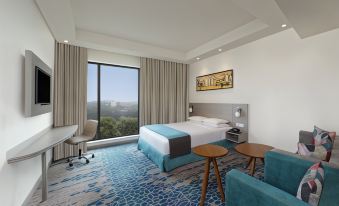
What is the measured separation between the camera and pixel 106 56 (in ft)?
14.6

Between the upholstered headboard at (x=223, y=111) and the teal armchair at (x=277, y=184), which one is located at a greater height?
the upholstered headboard at (x=223, y=111)

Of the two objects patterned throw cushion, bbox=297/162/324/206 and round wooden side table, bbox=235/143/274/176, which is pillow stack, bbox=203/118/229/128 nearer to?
round wooden side table, bbox=235/143/274/176

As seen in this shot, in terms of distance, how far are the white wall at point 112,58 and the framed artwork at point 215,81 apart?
2.20 m

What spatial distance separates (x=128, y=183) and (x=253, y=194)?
2.00m

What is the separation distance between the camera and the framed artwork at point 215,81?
4254 mm

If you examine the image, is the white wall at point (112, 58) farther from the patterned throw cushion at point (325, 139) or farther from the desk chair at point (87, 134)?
the patterned throw cushion at point (325, 139)

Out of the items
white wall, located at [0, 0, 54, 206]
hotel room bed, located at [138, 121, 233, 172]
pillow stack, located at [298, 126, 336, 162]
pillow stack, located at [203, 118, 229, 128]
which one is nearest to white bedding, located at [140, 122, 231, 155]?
hotel room bed, located at [138, 121, 233, 172]

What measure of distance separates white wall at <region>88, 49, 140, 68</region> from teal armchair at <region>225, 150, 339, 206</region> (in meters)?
Result: 4.28

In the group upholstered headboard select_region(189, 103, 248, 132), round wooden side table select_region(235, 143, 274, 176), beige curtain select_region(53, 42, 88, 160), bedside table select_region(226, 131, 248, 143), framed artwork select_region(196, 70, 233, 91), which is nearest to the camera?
round wooden side table select_region(235, 143, 274, 176)

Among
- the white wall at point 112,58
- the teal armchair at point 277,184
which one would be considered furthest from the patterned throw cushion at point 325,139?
the white wall at point 112,58

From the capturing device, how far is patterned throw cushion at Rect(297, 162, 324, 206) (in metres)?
1.07

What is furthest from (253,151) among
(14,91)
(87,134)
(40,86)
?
(87,134)

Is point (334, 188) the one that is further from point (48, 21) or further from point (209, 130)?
point (48, 21)

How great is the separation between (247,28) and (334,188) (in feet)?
10.2
